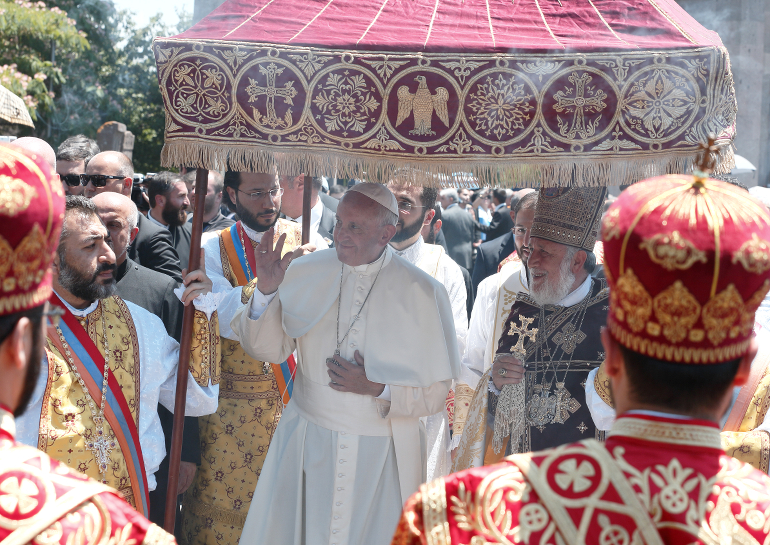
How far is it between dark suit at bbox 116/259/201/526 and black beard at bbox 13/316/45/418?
7.84 ft

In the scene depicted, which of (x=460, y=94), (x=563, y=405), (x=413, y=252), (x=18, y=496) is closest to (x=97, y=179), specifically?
(x=413, y=252)

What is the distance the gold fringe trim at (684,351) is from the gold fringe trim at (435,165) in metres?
1.63

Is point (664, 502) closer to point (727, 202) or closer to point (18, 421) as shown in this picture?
point (727, 202)

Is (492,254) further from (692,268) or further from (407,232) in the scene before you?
(692,268)

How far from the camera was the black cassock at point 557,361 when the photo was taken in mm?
3756

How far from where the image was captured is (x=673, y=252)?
152 cm

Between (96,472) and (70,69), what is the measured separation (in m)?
14.8

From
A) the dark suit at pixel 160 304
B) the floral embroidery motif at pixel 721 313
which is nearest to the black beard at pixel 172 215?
the dark suit at pixel 160 304

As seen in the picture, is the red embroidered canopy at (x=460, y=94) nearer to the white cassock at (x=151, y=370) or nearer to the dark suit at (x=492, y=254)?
the white cassock at (x=151, y=370)

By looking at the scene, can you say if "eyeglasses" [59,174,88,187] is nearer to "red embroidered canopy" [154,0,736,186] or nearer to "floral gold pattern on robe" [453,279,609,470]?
"red embroidered canopy" [154,0,736,186]

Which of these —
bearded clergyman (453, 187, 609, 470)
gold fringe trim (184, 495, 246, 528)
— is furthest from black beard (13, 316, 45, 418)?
gold fringe trim (184, 495, 246, 528)

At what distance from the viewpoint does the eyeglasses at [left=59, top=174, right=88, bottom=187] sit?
17.6 feet

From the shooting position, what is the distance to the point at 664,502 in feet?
5.03

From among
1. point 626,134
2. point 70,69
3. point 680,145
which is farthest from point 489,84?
point 70,69
